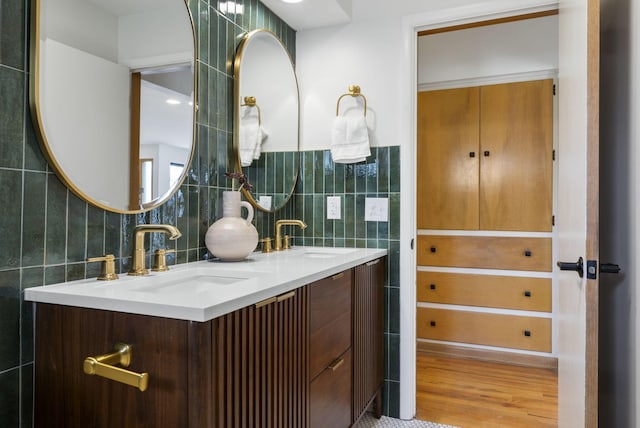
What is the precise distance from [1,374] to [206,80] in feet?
4.12

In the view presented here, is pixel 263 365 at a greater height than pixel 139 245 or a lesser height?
lesser

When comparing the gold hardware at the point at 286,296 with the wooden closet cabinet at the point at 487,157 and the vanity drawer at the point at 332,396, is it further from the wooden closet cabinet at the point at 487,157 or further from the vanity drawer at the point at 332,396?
the wooden closet cabinet at the point at 487,157

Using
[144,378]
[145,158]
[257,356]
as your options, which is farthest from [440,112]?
[144,378]

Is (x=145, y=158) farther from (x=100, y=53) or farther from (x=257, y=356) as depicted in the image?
(x=257, y=356)

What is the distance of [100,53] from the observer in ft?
4.31

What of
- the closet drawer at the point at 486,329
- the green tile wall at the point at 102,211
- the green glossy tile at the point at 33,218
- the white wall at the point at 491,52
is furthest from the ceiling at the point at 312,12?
the closet drawer at the point at 486,329

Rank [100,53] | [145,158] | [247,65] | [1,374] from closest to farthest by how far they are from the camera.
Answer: [1,374] → [100,53] → [145,158] → [247,65]

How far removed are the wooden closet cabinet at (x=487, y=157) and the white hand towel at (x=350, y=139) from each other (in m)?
1.17

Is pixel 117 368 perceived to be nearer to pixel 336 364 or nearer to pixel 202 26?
pixel 336 364

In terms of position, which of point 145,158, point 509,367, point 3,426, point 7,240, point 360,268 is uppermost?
point 145,158

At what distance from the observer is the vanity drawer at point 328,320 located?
4.79ft

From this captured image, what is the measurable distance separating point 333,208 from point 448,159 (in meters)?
1.28

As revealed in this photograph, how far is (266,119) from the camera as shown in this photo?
7.22 feet

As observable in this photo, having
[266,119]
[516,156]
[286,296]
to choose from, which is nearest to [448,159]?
[516,156]
